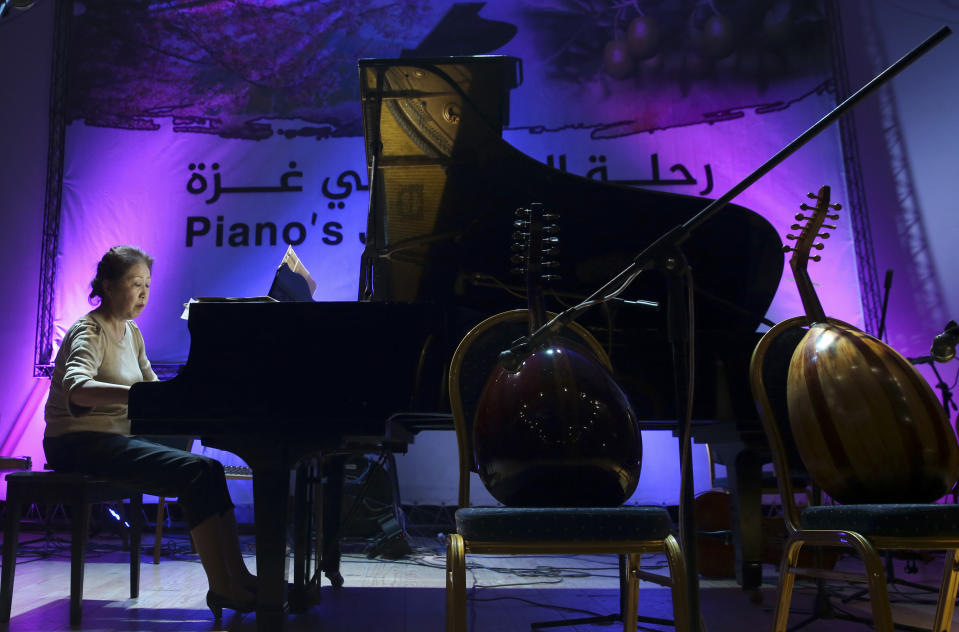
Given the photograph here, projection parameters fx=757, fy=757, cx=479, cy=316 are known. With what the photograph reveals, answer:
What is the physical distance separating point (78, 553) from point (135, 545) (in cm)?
Result: 45

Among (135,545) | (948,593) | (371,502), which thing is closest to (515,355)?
(948,593)

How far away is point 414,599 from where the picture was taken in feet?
9.53

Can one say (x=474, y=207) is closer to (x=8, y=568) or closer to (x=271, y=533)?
(x=271, y=533)

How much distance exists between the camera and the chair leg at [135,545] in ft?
9.54

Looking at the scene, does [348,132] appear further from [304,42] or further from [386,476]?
[386,476]

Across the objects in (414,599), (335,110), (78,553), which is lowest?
(414,599)

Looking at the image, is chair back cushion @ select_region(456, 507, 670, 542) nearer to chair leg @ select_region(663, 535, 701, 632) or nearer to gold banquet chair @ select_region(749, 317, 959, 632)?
chair leg @ select_region(663, 535, 701, 632)

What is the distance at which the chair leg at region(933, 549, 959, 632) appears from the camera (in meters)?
1.54

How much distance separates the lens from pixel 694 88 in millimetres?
5738

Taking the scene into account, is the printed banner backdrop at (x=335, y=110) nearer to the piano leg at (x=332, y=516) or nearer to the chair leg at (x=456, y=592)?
the piano leg at (x=332, y=516)

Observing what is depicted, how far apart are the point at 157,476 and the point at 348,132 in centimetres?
374

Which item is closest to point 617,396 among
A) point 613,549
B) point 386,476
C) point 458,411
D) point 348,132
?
point 613,549

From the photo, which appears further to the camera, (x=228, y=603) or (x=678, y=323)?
(x=228, y=603)

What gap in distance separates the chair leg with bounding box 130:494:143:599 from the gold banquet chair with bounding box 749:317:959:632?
2.39m
